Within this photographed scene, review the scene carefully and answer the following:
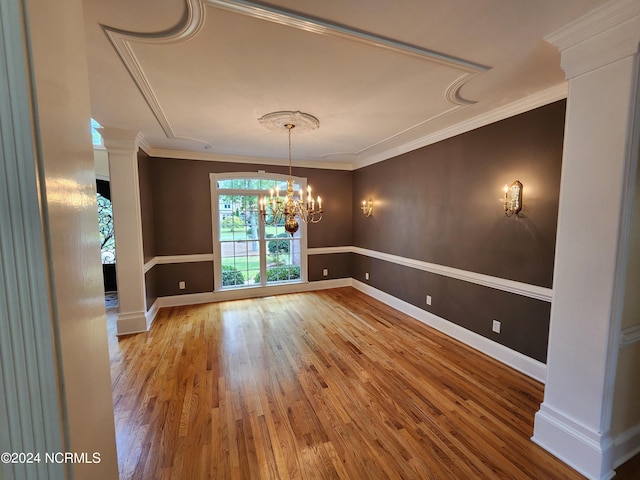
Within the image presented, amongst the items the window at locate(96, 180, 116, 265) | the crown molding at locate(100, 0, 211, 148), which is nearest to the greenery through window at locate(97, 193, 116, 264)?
the window at locate(96, 180, 116, 265)

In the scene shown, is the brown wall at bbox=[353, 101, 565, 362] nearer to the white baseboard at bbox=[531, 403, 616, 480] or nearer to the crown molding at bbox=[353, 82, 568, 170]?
the crown molding at bbox=[353, 82, 568, 170]

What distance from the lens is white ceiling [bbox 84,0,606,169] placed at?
1493mm

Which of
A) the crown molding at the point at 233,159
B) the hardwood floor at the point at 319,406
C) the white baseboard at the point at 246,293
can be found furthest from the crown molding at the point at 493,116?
the white baseboard at the point at 246,293

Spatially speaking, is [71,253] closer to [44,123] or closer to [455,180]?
[44,123]

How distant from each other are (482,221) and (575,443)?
205 cm

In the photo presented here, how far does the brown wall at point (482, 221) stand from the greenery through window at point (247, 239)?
7.11ft

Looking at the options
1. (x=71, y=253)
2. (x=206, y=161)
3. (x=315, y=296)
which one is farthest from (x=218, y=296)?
(x=71, y=253)

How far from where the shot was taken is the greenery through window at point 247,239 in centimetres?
511

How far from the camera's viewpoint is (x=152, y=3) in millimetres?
1429

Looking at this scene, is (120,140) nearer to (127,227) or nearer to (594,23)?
(127,227)

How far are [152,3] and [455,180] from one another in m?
3.30

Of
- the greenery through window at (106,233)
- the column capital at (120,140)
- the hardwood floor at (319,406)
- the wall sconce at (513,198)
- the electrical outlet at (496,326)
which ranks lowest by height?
the hardwood floor at (319,406)

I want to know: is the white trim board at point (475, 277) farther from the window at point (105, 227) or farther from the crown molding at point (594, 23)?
the window at point (105, 227)

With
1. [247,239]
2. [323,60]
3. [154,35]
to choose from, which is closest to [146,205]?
[247,239]
